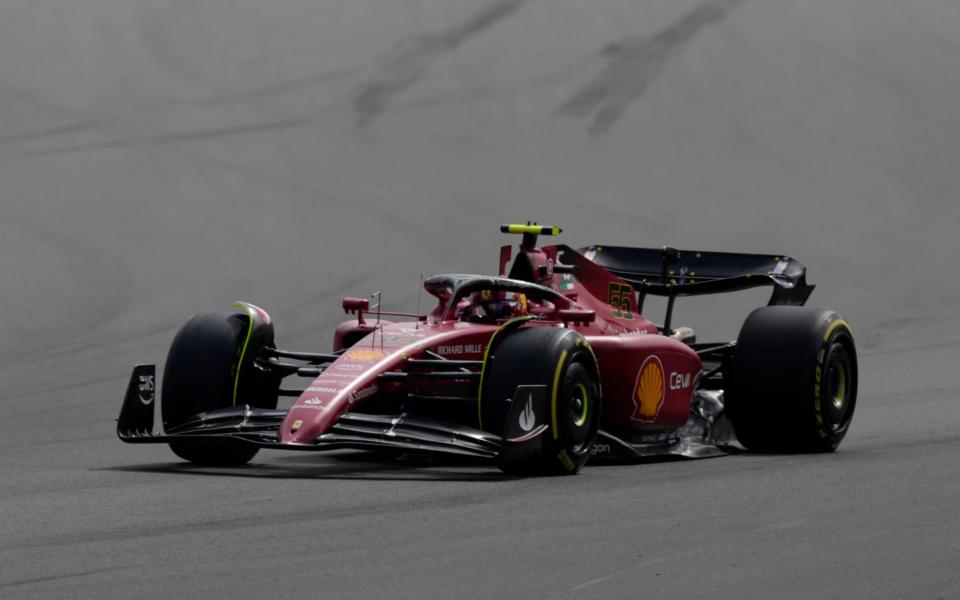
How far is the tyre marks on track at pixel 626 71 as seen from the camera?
29.4 metres

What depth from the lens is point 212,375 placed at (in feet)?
37.2

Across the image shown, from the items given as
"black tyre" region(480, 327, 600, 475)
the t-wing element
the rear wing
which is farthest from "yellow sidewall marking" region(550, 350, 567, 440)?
the rear wing

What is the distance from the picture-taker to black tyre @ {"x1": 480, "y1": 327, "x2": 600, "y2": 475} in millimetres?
10602

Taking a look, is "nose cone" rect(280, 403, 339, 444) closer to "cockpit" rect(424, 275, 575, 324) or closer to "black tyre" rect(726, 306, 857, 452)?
"cockpit" rect(424, 275, 575, 324)

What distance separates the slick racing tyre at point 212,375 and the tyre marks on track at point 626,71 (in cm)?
1765

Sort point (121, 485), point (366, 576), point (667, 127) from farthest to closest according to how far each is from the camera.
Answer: point (667, 127), point (121, 485), point (366, 576)

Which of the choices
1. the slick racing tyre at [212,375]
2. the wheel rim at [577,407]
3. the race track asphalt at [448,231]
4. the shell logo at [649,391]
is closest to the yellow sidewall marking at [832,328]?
the race track asphalt at [448,231]

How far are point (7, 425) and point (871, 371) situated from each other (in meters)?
8.58

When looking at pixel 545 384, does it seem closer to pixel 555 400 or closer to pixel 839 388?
pixel 555 400

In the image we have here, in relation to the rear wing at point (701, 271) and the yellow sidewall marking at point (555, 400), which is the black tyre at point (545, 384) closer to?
the yellow sidewall marking at point (555, 400)

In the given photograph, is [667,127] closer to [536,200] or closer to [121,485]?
[536,200]

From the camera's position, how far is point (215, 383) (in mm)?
11320

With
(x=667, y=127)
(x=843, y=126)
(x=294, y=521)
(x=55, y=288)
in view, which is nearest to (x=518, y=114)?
(x=667, y=127)

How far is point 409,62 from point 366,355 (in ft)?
65.2
